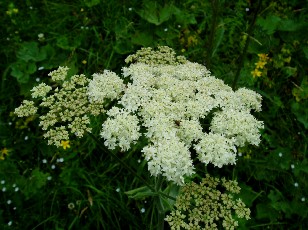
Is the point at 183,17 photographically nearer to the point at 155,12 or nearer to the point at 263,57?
the point at 155,12

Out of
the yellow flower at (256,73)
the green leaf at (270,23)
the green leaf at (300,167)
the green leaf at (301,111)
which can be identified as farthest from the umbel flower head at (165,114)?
the green leaf at (270,23)

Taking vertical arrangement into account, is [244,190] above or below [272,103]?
below

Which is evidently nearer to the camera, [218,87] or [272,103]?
[218,87]

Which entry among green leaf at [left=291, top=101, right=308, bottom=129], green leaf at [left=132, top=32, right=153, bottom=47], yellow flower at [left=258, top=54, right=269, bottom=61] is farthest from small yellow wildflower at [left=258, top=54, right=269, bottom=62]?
green leaf at [left=132, top=32, right=153, bottom=47]

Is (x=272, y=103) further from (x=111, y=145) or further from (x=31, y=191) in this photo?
(x=31, y=191)

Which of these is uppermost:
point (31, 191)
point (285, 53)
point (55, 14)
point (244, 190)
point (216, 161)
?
point (216, 161)

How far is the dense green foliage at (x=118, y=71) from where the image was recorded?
421 cm

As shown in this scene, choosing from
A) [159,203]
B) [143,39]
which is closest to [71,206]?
[159,203]

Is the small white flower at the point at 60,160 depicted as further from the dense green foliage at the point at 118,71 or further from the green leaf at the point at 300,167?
the green leaf at the point at 300,167

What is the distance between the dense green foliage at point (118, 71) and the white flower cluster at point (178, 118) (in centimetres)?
61

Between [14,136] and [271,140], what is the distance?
3073 mm

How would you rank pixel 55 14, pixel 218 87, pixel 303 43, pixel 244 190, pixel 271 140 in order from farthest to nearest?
1. pixel 55 14
2. pixel 303 43
3. pixel 271 140
4. pixel 244 190
5. pixel 218 87

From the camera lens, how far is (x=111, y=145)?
9.50 feet

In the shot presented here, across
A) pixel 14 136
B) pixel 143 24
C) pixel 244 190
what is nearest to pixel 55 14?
pixel 143 24
